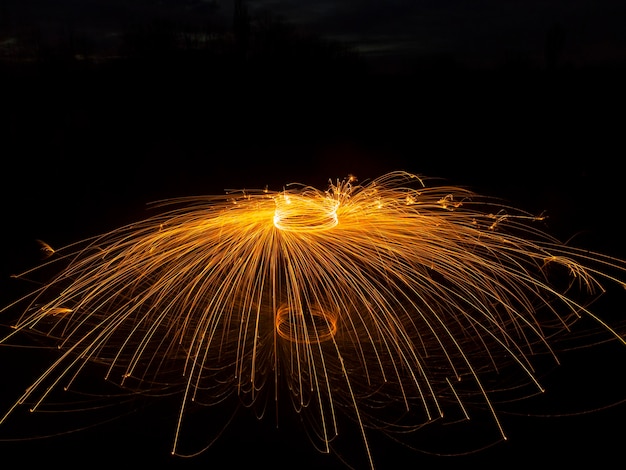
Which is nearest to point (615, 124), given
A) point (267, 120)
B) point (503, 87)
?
point (503, 87)

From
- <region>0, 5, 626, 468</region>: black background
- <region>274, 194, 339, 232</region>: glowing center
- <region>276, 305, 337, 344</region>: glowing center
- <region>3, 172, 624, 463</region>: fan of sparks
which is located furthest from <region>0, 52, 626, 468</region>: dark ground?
<region>276, 305, 337, 344</region>: glowing center

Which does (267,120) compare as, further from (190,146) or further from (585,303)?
(585,303)

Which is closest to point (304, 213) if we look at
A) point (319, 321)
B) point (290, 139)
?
point (319, 321)

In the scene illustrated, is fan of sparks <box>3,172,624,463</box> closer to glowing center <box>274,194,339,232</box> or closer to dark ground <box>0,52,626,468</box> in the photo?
glowing center <box>274,194,339,232</box>

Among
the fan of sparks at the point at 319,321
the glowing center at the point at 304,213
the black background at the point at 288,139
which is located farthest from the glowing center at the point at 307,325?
the black background at the point at 288,139

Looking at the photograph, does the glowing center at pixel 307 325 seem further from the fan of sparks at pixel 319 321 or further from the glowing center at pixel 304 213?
the glowing center at pixel 304 213

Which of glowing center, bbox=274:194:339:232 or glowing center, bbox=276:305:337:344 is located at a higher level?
glowing center, bbox=274:194:339:232

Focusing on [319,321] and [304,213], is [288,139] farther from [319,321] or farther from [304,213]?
[319,321]
